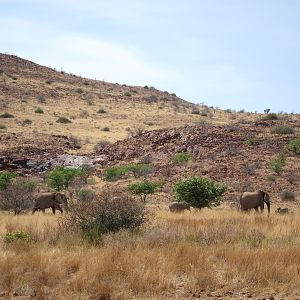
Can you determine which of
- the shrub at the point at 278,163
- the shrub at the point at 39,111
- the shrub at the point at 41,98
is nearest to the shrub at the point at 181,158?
the shrub at the point at 278,163

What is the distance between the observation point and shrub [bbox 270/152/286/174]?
29078mm

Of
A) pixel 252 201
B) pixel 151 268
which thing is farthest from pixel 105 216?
pixel 252 201

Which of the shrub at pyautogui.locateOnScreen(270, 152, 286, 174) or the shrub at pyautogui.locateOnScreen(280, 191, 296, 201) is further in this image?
the shrub at pyautogui.locateOnScreen(270, 152, 286, 174)

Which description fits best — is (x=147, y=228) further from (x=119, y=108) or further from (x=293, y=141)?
(x=119, y=108)

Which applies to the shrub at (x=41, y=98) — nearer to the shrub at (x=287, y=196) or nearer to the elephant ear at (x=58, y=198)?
the elephant ear at (x=58, y=198)

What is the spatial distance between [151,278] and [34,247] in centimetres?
304

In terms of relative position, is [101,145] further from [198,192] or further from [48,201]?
[48,201]

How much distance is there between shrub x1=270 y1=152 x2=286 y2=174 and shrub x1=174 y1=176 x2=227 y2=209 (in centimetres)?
767

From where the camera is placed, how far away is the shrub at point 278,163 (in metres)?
29.1

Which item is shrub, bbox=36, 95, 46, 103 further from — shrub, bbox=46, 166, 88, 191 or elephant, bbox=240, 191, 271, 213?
elephant, bbox=240, 191, 271, 213

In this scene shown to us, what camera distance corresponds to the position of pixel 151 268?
8266mm

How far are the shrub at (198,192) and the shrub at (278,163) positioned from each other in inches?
302

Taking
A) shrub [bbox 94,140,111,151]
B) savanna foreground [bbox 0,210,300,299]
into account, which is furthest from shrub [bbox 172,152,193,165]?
savanna foreground [bbox 0,210,300,299]

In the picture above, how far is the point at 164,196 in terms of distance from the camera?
26.7 metres
